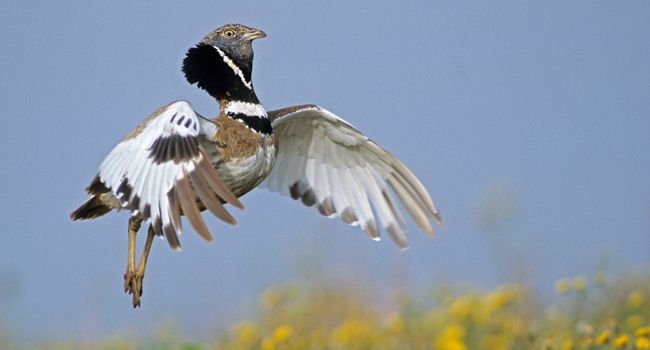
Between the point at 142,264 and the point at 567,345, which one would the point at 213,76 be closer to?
the point at 142,264

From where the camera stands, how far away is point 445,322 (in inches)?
282

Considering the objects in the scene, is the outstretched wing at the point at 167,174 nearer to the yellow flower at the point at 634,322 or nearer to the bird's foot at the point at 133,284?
the bird's foot at the point at 133,284

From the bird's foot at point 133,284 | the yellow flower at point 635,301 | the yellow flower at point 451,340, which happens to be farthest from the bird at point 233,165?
the yellow flower at point 635,301

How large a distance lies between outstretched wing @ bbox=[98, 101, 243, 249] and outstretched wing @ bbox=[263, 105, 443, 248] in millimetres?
1773

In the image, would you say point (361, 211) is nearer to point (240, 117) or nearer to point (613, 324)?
point (240, 117)

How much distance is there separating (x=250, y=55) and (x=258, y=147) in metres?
0.85

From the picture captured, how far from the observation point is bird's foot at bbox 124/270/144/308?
275 inches

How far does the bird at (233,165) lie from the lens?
6.26 meters

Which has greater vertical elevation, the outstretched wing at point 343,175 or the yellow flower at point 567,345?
the outstretched wing at point 343,175

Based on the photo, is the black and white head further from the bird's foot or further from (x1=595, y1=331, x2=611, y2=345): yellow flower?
(x1=595, y1=331, x2=611, y2=345): yellow flower

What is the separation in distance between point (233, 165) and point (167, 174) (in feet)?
2.99

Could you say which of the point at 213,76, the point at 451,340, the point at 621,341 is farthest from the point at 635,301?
the point at 213,76

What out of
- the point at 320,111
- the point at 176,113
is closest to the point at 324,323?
the point at 320,111

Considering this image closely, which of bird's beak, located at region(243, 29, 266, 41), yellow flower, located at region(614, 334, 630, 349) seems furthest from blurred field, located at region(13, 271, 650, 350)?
bird's beak, located at region(243, 29, 266, 41)
